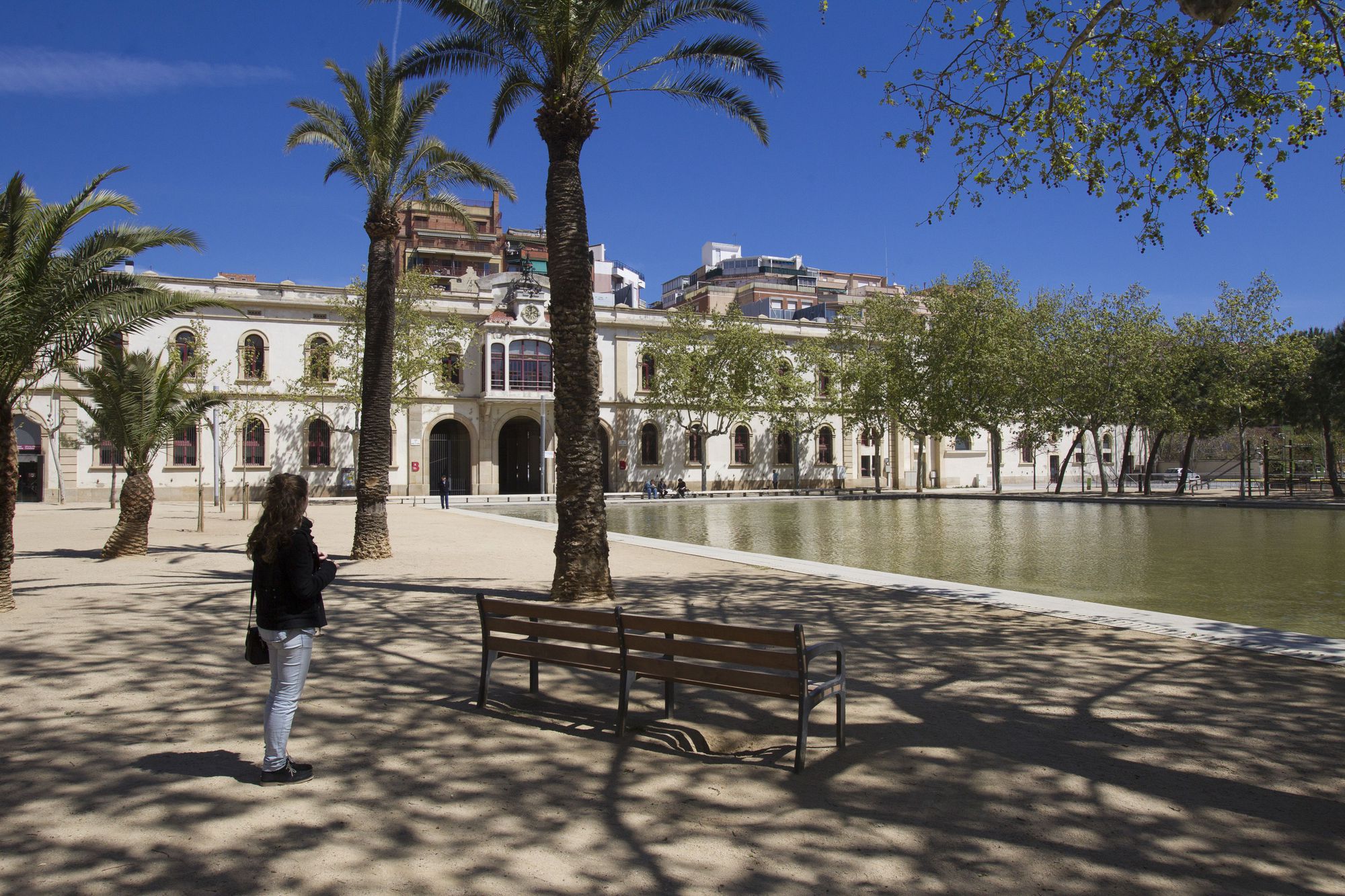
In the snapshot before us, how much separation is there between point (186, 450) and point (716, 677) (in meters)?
41.2

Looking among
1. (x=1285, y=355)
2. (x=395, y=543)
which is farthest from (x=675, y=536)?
(x=1285, y=355)

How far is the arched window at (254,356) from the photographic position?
40.4m

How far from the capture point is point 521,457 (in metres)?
51.8

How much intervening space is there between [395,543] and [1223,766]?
15773 mm

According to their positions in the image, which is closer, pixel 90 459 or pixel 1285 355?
pixel 1285 355

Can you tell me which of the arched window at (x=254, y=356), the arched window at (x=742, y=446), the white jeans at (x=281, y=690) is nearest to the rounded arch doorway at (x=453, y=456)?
the arched window at (x=254, y=356)

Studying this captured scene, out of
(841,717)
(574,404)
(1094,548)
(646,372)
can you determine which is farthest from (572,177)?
(646,372)

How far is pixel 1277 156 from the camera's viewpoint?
29.5 ft

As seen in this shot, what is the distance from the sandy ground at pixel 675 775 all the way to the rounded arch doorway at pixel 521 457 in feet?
136

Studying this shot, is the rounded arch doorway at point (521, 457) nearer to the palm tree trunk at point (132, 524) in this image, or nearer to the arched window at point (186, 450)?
the arched window at point (186, 450)

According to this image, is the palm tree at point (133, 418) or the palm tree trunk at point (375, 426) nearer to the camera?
the palm tree trunk at point (375, 426)

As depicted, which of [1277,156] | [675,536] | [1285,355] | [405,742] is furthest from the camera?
[1285,355]

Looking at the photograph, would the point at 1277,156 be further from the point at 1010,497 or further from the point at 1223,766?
the point at 1010,497

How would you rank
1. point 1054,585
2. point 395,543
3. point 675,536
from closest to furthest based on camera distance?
point 1054,585
point 395,543
point 675,536
